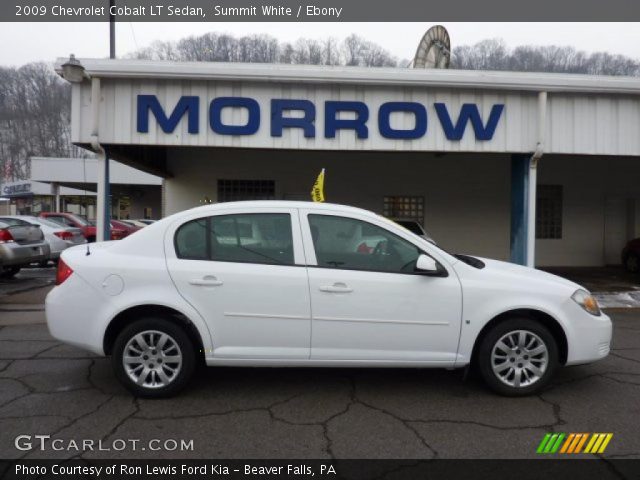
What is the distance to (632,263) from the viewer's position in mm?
12633

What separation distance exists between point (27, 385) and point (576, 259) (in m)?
14.0

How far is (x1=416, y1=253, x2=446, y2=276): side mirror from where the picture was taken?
3914 millimetres

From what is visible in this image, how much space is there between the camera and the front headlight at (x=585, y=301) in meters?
4.11

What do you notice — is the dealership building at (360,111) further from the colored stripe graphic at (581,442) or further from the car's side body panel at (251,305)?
the colored stripe graphic at (581,442)

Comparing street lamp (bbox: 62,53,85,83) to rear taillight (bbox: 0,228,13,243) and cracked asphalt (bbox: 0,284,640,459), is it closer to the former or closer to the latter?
rear taillight (bbox: 0,228,13,243)

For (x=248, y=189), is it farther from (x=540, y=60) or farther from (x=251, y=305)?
(x=540, y=60)

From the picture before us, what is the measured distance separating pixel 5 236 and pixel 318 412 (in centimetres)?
914

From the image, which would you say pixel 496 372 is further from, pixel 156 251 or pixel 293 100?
pixel 293 100

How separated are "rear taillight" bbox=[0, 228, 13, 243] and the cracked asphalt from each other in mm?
6093

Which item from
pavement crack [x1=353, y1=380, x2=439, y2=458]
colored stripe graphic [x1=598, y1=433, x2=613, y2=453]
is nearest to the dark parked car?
colored stripe graphic [x1=598, y1=433, x2=613, y2=453]

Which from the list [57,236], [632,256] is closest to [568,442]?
[632,256]

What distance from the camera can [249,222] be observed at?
414 centimetres
